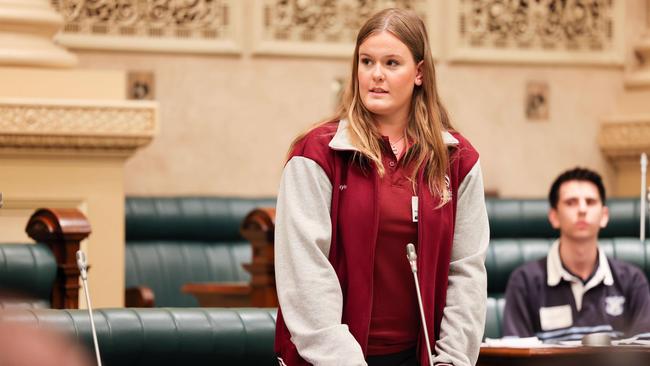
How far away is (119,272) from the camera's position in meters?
6.06

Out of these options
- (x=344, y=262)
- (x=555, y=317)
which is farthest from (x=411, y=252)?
(x=555, y=317)

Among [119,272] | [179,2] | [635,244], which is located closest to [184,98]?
[179,2]

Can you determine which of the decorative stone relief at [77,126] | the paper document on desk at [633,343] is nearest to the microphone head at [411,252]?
the paper document on desk at [633,343]

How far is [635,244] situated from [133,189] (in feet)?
10.7

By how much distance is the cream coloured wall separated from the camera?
26.9 ft

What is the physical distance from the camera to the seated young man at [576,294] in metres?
5.03

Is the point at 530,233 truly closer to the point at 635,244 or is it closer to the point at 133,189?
the point at 635,244

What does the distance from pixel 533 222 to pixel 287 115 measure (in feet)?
6.71

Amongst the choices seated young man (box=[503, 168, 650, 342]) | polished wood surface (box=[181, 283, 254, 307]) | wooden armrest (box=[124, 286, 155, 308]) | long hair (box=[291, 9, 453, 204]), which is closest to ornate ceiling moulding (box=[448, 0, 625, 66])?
polished wood surface (box=[181, 283, 254, 307])

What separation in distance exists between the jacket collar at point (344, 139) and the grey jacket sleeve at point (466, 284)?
90mm

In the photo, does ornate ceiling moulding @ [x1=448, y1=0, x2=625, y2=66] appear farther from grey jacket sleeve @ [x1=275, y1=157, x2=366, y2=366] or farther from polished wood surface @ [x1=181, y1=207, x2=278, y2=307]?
grey jacket sleeve @ [x1=275, y1=157, x2=366, y2=366]

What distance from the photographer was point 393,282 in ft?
9.39

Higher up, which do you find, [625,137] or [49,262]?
[625,137]

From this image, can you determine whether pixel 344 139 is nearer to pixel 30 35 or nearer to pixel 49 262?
pixel 49 262
